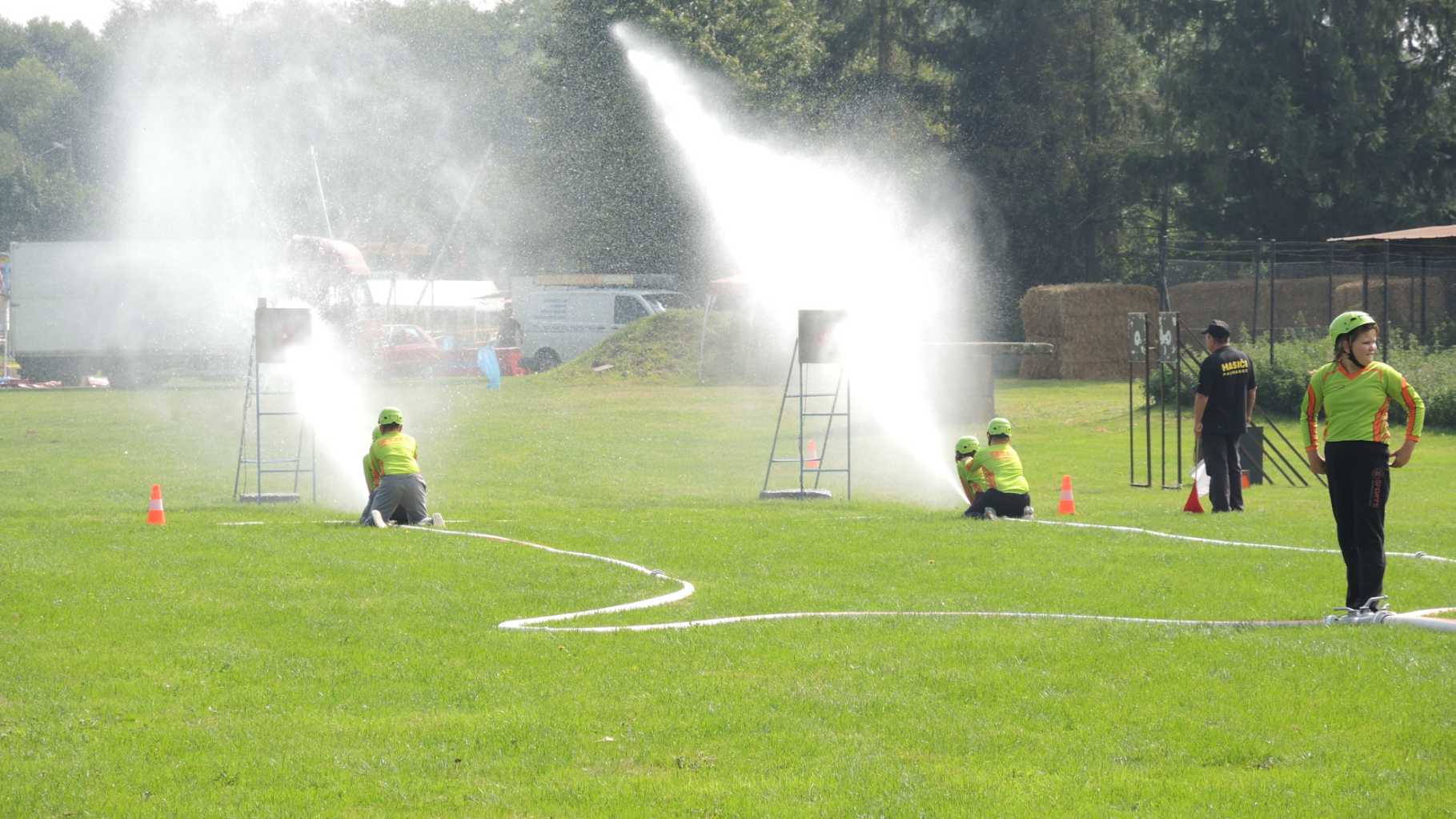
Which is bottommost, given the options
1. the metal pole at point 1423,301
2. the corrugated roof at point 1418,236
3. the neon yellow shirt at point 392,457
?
the neon yellow shirt at point 392,457

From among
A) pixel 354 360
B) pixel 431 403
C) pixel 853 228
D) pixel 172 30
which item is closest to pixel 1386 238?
pixel 853 228

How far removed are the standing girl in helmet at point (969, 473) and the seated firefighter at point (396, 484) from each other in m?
5.77

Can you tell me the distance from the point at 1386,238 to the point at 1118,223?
84.3ft

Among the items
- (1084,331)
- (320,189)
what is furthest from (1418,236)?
(320,189)

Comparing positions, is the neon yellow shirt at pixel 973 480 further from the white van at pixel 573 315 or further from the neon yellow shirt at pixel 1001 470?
the white van at pixel 573 315

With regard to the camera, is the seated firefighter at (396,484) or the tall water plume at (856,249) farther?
the tall water plume at (856,249)

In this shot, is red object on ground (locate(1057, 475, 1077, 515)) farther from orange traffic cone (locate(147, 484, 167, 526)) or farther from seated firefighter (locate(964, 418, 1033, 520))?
orange traffic cone (locate(147, 484, 167, 526))

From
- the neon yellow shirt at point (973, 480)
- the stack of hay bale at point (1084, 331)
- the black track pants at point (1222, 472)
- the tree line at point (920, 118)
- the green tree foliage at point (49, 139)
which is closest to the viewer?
the neon yellow shirt at point (973, 480)

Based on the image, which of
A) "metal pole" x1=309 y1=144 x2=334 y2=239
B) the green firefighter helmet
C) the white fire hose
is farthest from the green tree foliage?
the green firefighter helmet

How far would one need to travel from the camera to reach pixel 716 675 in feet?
31.7

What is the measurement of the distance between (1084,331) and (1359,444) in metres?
39.7

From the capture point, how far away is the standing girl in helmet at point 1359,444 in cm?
1085

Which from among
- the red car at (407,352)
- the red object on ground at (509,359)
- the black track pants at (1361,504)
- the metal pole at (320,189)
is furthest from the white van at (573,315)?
the black track pants at (1361,504)

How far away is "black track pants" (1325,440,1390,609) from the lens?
10.8m
